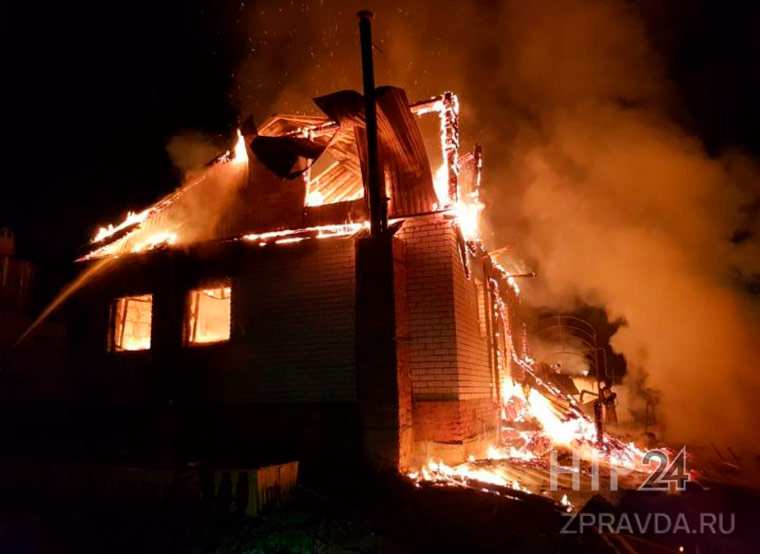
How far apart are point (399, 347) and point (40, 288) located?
10380mm

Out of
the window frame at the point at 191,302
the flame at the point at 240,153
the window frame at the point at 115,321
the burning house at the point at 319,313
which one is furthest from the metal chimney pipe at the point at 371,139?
the window frame at the point at 115,321

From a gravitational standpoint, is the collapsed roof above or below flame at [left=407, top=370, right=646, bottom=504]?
above

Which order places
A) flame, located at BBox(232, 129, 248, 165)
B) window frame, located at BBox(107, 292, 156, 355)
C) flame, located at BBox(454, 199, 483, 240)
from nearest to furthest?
1. flame, located at BBox(454, 199, 483, 240)
2. flame, located at BBox(232, 129, 248, 165)
3. window frame, located at BBox(107, 292, 156, 355)

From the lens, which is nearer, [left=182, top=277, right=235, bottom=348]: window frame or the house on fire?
the house on fire

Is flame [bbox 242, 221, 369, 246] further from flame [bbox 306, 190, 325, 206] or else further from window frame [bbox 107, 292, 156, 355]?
window frame [bbox 107, 292, 156, 355]

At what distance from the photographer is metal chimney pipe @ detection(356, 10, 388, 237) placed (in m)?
9.13

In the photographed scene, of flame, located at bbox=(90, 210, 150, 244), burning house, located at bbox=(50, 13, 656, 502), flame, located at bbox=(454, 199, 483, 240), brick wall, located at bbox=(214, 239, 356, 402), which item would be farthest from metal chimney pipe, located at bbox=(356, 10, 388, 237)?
flame, located at bbox=(90, 210, 150, 244)

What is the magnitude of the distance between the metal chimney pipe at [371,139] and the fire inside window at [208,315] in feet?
13.1

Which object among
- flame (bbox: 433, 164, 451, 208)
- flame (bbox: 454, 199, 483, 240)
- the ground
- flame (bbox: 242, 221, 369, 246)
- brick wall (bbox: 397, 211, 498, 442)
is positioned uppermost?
flame (bbox: 433, 164, 451, 208)

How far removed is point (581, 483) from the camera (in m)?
8.88

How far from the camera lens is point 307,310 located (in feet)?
33.6

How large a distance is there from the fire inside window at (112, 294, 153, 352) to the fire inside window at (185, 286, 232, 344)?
4.28ft

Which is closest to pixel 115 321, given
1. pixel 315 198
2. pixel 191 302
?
pixel 191 302

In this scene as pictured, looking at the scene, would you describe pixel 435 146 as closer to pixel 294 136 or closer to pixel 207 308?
pixel 294 136
